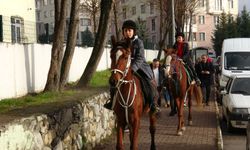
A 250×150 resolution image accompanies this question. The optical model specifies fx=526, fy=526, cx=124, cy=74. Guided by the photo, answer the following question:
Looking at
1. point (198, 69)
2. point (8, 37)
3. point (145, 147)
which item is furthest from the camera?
point (198, 69)

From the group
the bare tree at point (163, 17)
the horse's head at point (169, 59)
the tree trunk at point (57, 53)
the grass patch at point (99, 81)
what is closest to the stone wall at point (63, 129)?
the tree trunk at point (57, 53)

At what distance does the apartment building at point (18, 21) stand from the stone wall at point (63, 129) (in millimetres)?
3986

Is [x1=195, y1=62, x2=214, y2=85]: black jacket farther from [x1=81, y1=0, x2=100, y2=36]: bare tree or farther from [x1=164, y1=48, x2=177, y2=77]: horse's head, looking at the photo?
[x1=81, y1=0, x2=100, y2=36]: bare tree

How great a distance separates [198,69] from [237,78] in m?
6.21

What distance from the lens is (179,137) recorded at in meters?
13.1

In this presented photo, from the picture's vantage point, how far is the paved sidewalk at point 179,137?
38.3 ft

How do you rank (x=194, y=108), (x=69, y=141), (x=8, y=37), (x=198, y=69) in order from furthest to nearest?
(x=198, y=69), (x=194, y=108), (x=8, y=37), (x=69, y=141)

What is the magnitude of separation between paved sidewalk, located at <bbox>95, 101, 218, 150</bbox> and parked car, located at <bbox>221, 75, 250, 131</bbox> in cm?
58

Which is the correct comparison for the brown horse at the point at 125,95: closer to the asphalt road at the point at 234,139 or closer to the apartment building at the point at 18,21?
the asphalt road at the point at 234,139

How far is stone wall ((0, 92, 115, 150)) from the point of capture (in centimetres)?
696

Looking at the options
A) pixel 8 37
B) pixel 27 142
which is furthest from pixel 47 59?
pixel 27 142

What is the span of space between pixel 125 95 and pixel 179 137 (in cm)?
458

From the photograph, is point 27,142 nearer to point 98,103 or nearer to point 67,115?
point 67,115

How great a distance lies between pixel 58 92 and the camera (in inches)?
550
